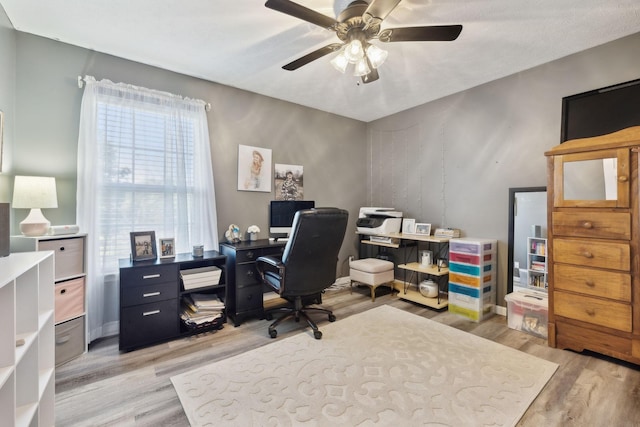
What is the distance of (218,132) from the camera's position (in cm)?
305

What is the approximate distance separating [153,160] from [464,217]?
3509 mm

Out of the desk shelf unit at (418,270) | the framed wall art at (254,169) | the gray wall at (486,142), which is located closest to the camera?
the gray wall at (486,142)

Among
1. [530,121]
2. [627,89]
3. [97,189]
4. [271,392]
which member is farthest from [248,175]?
[627,89]

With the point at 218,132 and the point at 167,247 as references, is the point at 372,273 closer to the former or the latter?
the point at 167,247

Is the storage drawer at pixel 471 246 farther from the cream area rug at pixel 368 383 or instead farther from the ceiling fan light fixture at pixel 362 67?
the ceiling fan light fixture at pixel 362 67

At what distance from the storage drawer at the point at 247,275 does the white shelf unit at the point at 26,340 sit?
1389 millimetres

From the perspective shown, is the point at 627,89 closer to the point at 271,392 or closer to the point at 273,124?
the point at 273,124

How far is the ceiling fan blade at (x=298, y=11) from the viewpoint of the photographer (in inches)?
56.0

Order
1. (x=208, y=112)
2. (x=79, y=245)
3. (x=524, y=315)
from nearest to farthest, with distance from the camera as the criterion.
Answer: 1. (x=79, y=245)
2. (x=524, y=315)
3. (x=208, y=112)

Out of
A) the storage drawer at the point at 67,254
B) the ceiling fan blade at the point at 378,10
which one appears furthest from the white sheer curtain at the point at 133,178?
the ceiling fan blade at the point at 378,10

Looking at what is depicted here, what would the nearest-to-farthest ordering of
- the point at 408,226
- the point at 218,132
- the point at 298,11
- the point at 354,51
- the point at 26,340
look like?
the point at 26,340
the point at 298,11
the point at 354,51
the point at 218,132
the point at 408,226

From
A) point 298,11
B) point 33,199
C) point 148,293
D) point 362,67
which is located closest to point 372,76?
point 362,67

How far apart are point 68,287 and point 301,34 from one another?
106 inches

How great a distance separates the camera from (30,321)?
120 cm
